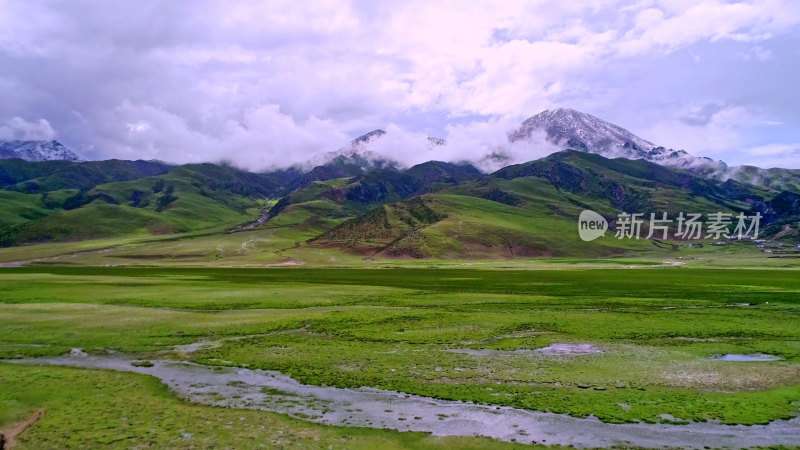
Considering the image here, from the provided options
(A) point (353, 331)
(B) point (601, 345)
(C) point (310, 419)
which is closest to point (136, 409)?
(C) point (310, 419)

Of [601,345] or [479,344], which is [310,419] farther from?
[601,345]

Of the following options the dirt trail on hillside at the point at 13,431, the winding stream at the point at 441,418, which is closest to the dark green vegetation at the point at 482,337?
the winding stream at the point at 441,418

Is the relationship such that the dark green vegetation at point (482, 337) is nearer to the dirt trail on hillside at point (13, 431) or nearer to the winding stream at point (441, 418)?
the winding stream at point (441, 418)

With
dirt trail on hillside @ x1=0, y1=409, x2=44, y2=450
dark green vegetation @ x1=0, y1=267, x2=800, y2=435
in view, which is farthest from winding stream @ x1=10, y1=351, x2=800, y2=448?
dirt trail on hillside @ x1=0, y1=409, x2=44, y2=450

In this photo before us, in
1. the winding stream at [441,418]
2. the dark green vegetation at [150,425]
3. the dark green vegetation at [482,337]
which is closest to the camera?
the dark green vegetation at [150,425]

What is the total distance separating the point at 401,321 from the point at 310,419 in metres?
30.0

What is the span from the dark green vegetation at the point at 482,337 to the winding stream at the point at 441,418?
4.59 feet

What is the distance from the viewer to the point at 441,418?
88.1 feet

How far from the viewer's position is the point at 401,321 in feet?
184

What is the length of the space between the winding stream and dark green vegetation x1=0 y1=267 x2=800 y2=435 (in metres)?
1.40

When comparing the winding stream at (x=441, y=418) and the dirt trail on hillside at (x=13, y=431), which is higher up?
the winding stream at (x=441, y=418)

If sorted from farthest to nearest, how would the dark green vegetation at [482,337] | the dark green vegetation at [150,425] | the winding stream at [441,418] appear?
the dark green vegetation at [482,337], the winding stream at [441,418], the dark green vegetation at [150,425]

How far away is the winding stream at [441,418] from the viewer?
24141mm

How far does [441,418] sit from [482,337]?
2189 cm
